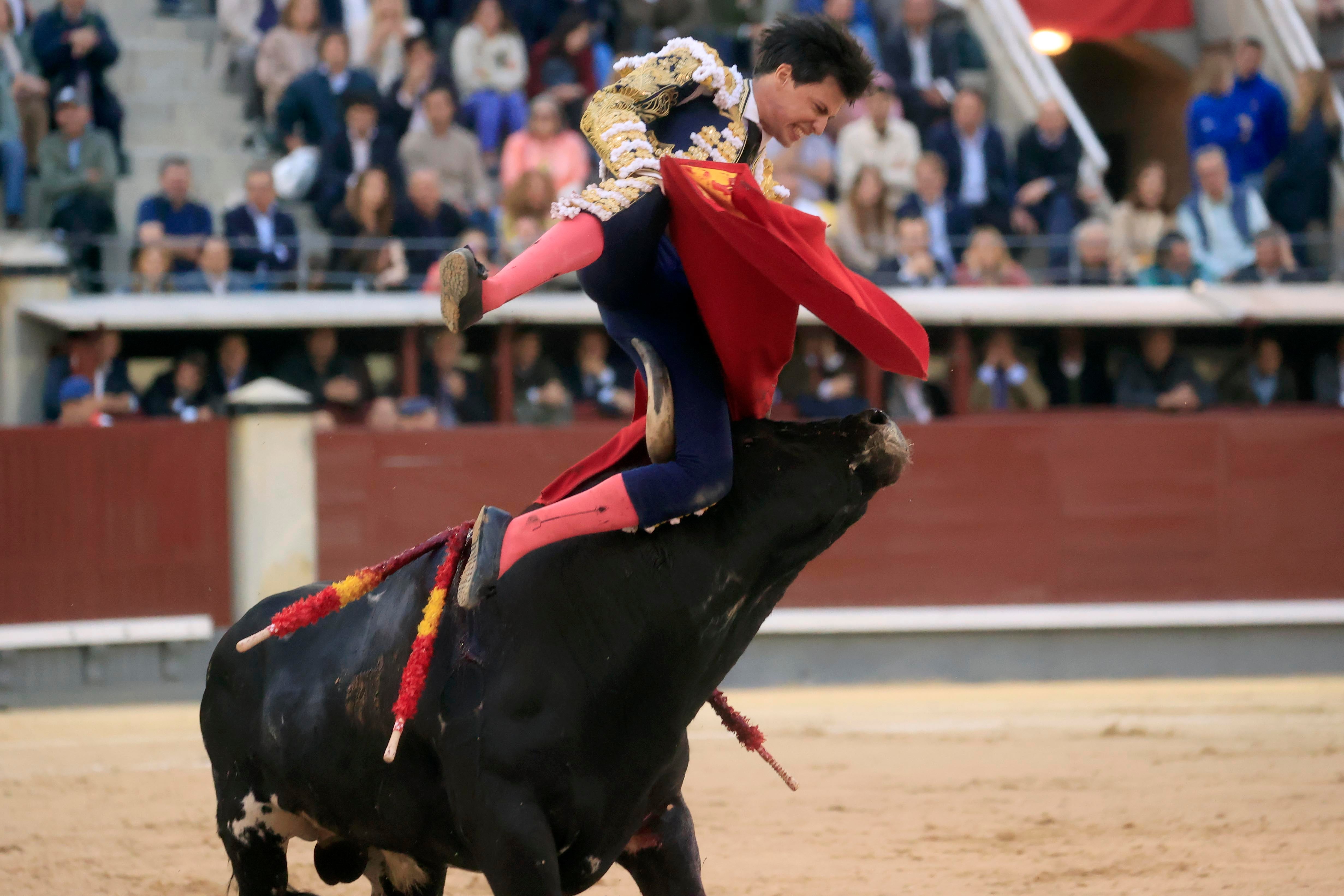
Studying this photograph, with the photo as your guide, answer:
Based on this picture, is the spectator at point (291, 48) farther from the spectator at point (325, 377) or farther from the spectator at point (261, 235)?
the spectator at point (325, 377)

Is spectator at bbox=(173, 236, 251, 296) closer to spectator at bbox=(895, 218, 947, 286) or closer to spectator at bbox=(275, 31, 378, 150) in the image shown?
spectator at bbox=(275, 31, 378, 150)

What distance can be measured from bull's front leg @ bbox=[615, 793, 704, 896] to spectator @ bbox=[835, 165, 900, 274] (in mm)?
6590

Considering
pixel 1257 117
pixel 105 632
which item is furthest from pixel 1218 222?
pixel 105 632

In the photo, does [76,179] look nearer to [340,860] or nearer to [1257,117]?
[340,860]

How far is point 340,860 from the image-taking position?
123 inches

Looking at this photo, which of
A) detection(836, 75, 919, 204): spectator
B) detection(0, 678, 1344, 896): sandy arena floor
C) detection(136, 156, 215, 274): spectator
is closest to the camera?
detection(0, 678, 1344, 896): sandy arena floor

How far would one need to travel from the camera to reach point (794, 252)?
2.50 m

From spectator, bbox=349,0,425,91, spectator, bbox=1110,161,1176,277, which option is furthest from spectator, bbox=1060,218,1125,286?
spectator, bbox=349,0,425,91

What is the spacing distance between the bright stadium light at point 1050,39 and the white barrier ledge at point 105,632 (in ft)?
23.7

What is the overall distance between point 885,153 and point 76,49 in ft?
15.3

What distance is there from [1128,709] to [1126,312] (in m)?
2.90

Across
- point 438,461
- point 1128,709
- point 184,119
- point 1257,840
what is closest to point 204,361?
point 438,461

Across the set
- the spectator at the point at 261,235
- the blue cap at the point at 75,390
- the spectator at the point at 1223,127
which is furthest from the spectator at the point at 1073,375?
the blue cap at the point at 75,390

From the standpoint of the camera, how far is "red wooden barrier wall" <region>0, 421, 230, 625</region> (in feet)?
25.7
